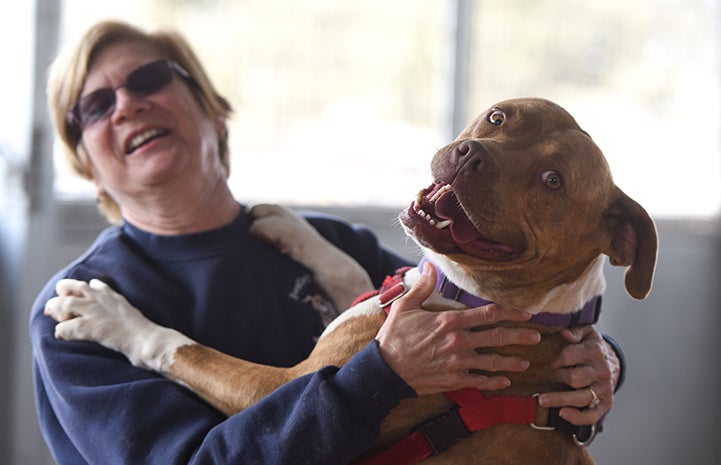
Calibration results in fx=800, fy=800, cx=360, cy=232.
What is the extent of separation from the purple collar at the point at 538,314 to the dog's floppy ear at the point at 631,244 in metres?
0.10

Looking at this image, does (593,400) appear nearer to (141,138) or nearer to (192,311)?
(192,311)

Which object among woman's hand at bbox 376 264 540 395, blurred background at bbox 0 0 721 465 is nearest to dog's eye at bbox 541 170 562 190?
woman's hand at bbox 376 264 540 395

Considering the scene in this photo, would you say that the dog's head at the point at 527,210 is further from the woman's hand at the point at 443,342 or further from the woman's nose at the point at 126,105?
the woman's nose at the point at 126,105

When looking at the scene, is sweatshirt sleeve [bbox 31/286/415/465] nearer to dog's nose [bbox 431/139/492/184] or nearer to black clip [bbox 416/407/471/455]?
black clip [bbox 416/407/471/455]

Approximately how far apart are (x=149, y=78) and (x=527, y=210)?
1.06 m

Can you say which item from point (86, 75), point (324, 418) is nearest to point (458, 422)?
point (324, 418)

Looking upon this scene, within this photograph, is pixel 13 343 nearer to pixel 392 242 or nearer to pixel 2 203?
pixel 2 203

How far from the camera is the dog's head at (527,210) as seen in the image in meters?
1.47

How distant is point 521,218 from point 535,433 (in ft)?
1.37

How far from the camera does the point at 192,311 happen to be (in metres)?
1.86

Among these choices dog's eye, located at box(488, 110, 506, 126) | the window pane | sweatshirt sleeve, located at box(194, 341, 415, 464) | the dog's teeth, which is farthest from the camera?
the window pane

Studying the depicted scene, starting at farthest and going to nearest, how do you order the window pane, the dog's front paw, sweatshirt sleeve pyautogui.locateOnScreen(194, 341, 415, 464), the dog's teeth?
the window pane, the dog's front paw, the dog's teeth, sweatshirt sleeve pyautogui.locateOnScreen(194, 341, 415, 464)

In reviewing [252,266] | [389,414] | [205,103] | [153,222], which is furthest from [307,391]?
[205,103]

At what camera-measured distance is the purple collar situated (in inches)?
62.6
